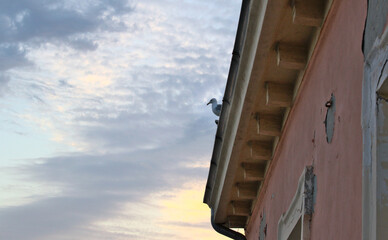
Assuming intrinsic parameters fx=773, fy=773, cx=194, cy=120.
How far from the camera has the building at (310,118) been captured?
4883 millimetres

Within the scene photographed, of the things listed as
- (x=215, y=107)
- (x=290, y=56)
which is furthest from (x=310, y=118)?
(x=215, y=107)

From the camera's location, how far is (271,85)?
810 cm

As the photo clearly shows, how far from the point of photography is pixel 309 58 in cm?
734

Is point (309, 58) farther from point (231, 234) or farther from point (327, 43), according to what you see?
point (231, 234)

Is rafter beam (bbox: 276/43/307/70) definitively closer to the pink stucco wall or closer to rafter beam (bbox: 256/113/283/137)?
the pink stucco wall

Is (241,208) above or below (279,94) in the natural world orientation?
above

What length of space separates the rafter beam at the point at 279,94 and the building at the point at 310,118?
0.01 m

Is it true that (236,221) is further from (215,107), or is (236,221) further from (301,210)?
(301,210)

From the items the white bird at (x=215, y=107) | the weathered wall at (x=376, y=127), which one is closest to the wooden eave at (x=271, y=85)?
the weathered wall at (x=376, y=127)

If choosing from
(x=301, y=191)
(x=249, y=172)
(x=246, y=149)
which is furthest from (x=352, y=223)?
(x=249, y=172)

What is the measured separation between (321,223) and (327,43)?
1.52m

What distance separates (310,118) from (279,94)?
105 centimetres

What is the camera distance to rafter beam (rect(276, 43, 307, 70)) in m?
7.41

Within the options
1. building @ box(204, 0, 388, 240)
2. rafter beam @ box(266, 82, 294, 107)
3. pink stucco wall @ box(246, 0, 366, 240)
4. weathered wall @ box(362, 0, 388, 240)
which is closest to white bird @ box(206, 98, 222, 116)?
building @ box(204, 0, 388, 240)
